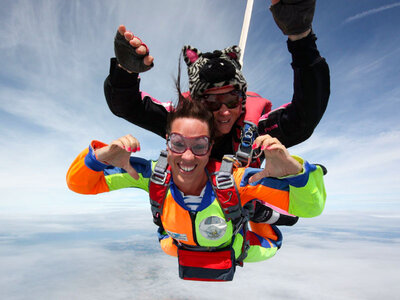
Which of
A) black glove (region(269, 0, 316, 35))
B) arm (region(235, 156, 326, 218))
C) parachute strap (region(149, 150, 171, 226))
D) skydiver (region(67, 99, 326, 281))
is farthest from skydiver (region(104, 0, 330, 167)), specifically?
parachute strap (region(149, 150, 171, 226))

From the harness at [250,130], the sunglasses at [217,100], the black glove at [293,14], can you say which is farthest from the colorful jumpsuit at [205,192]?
the black glove at [293,14]

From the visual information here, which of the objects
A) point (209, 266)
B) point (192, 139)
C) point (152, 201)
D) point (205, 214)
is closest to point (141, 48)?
point (192, 139)

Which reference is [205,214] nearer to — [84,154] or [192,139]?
[192,139]

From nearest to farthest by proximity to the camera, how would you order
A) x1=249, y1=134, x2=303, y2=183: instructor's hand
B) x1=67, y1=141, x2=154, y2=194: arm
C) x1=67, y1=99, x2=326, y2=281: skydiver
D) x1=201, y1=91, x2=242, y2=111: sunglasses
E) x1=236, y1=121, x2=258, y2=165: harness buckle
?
x1=249, y1=134, x2=303, y2=183: instructor's hand → x1=67, y1=99, x2=326, y2=281: skydiver → x1=67, y1=141, x2=154, y2=194: arm → x1=236, y1=121, x2=258, y2=165: harness buckle → x1=201, y1=91, x2=242, y2=111: sunglasses

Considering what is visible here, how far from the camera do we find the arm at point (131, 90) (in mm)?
1869

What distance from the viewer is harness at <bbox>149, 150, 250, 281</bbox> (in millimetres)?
1956

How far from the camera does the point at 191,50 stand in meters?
2.61

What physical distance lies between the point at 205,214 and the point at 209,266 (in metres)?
0.71

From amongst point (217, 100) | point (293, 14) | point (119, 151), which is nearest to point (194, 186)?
point (119, 151)

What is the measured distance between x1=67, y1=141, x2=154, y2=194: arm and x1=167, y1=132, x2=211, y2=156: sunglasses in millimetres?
309

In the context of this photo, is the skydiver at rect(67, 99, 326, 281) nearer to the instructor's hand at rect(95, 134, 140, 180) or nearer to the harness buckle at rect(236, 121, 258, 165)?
the instructor's hand at rect(95, 134, 140, 180)

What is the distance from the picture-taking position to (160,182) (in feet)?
6.66

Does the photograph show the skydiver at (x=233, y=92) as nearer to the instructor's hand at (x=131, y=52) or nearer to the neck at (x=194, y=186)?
the instructor's hand at (x=131, y=52)

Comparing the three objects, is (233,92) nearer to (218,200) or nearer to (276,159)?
(218,200)
